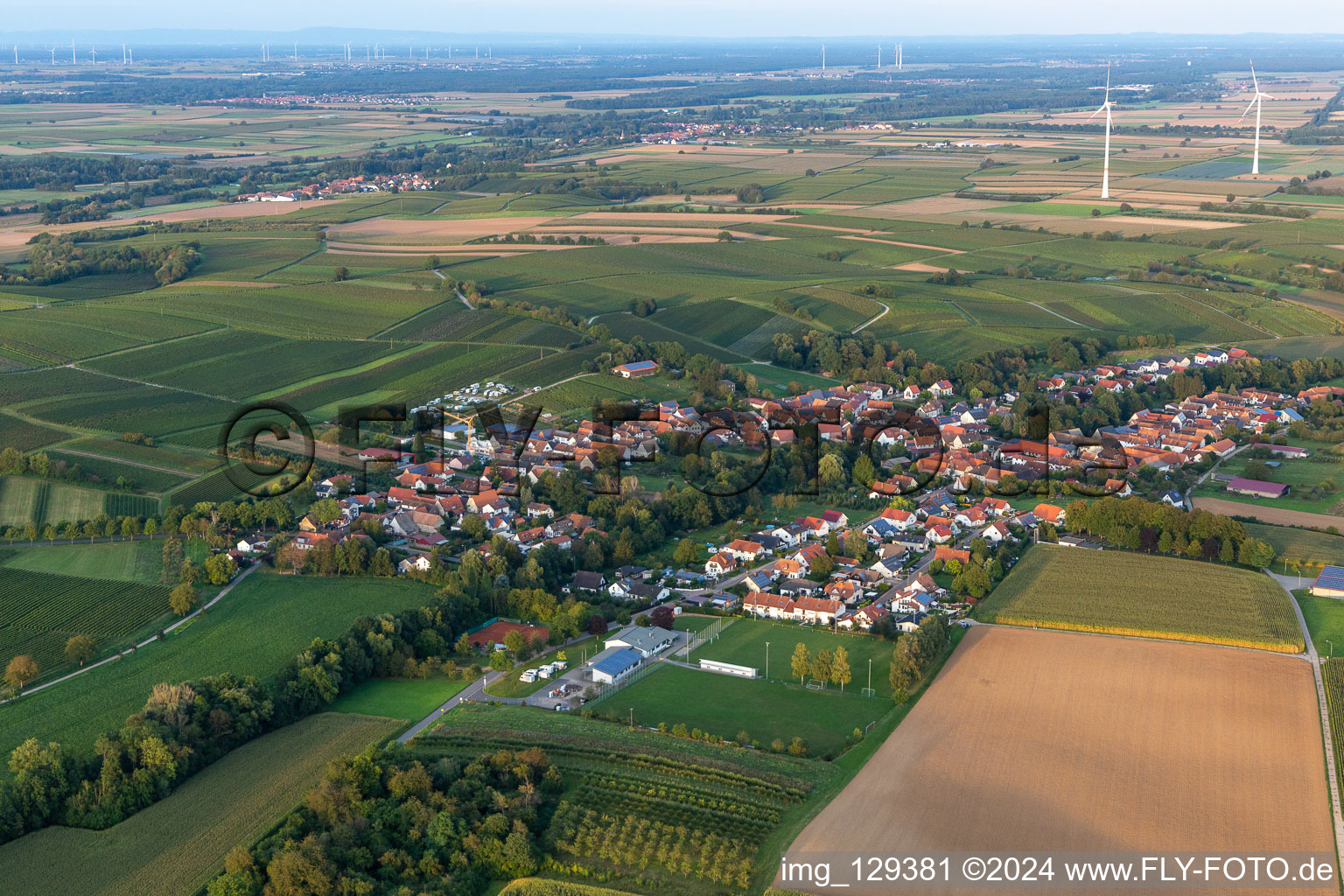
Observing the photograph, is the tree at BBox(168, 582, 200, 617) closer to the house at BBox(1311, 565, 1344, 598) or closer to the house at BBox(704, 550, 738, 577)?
the house at BBox(704, 550, 738, 577)

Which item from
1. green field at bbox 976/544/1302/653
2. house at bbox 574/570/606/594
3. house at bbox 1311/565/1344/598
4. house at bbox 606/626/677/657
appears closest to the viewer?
green field at bbox 976/544/1302/653

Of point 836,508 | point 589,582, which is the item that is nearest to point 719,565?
point 589,582

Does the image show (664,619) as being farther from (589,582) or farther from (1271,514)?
(1271,514)

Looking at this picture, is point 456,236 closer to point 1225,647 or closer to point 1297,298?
point 1297,298

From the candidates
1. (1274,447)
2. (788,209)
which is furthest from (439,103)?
(1274,447)

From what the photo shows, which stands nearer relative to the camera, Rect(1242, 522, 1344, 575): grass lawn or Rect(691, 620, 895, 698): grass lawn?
Rect(691, 620, 895, 698): grass lawn

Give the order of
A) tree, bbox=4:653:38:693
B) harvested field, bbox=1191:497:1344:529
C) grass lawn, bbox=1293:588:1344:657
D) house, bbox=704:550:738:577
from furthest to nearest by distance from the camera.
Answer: harvested field, bbox=1191:497:1344:529 → house, bbox=704:550:738:577 → grass lawn, bbox=1293:588:1344:657 → tree, bbox=4:653:38:693

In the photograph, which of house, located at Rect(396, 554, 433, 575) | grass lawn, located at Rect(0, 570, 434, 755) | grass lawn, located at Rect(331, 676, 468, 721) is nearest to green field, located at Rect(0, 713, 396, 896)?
grass lawn, located at Rect(331, 676, 468, 721)
